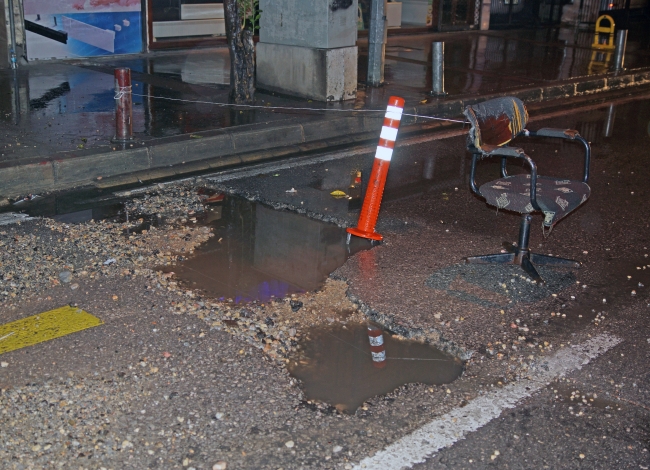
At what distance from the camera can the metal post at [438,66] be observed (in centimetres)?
1140

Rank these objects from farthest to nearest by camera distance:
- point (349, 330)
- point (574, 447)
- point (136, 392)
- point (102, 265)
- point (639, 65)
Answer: point (639, 65) → point (102, 265) → point (349, 330) → point (136, 392) → point (574, 447)

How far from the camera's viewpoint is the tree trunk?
34.1 ft

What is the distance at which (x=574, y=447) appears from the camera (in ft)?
11.8

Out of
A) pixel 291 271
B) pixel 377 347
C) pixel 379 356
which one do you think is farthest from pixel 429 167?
pixel 379 356

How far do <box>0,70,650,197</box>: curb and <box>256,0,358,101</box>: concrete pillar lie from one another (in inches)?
40.3

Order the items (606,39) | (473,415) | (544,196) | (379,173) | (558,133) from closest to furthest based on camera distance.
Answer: (473,415), (544,196), (558,133), (379,173), (606,39)

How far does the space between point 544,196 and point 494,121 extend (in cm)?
68

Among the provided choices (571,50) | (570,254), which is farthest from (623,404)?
(571,50)

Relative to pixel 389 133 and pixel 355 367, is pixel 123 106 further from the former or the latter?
pixel 355 367

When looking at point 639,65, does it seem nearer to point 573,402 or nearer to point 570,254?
point 570,254

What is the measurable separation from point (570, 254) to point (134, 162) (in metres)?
4.49

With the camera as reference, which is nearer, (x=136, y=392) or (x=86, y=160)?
(x=136, y=392)

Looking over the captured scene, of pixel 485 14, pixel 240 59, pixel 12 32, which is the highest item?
pixel 485 14

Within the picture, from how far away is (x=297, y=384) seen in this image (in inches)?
160
